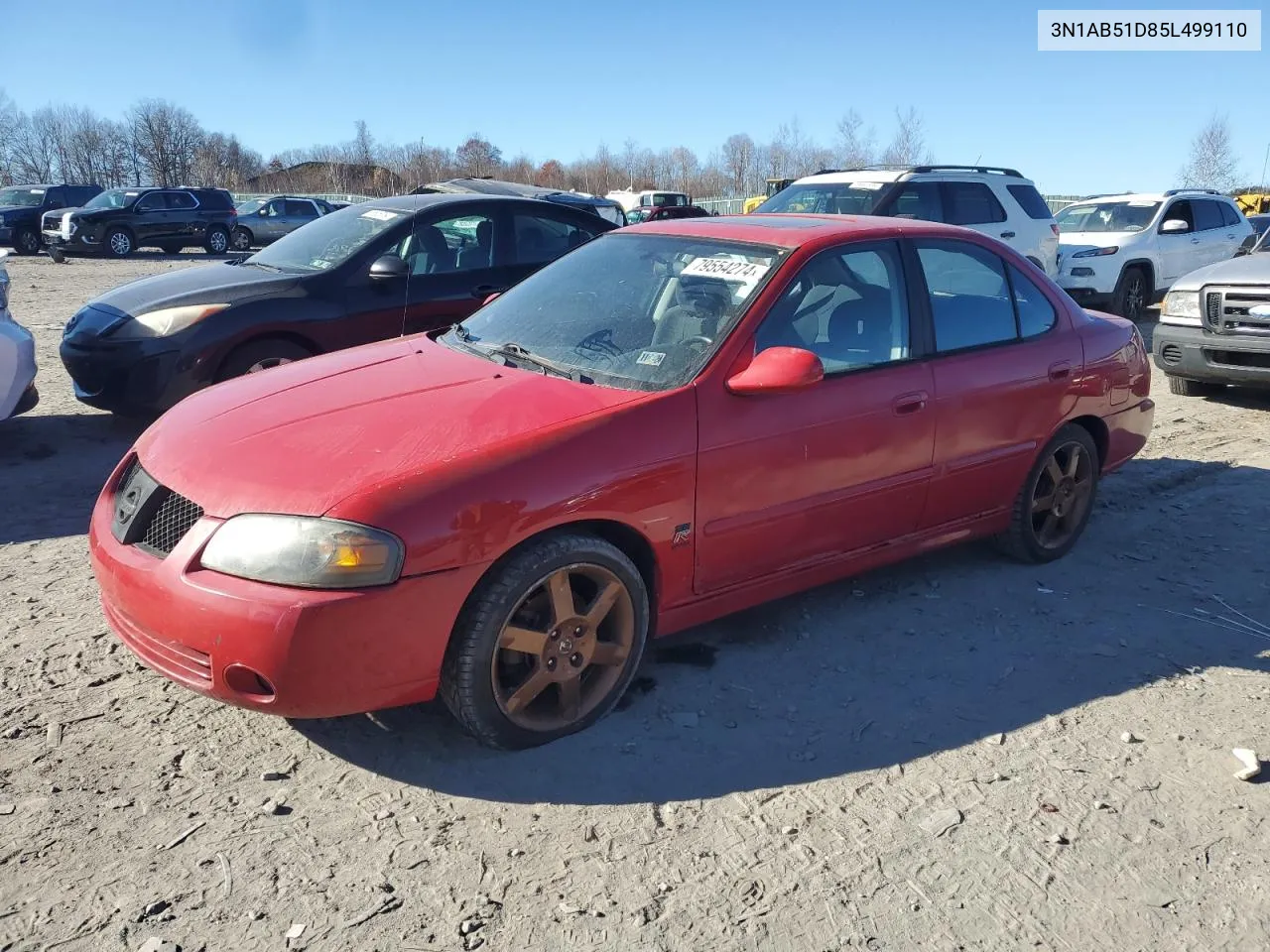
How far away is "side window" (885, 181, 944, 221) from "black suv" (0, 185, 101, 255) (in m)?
23.5

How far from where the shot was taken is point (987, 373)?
14.3ft

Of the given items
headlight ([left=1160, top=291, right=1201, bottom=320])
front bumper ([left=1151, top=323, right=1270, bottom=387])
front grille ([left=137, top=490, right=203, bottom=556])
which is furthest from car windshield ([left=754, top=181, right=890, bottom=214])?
front grille ([left=137, top=490, right=203, bottom=556])

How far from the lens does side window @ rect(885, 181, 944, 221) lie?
402 inches

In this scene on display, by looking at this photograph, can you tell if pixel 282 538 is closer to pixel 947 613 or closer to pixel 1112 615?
pixel 947 613

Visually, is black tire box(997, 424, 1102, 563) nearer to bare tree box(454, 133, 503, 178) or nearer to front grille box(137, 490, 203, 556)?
front grille box(137, 490, 203, 556)

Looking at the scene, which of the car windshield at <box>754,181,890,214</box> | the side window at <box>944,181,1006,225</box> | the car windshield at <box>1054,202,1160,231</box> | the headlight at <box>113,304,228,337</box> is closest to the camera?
the headlight at <box>113,304,228,337</box>

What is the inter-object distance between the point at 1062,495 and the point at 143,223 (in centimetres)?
2531

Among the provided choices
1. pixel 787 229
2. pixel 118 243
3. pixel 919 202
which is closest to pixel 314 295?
pixel 787 229

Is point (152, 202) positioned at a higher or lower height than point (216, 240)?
higher

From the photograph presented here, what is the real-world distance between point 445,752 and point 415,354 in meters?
1.65

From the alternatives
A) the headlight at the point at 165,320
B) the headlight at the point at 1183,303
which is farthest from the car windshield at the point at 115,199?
the headlight at the point at 1183,303

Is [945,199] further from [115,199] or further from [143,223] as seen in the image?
[115,199]

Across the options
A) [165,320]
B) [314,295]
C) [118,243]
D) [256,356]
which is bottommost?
[256,356]

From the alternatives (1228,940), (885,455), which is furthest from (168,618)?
(1228,940)
